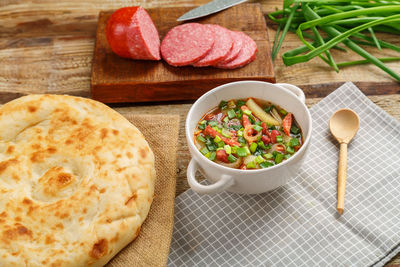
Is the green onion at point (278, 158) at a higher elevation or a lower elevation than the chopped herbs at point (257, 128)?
lower

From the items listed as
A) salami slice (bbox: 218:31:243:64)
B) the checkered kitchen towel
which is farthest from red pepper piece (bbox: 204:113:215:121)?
salami slice (bbox: 218:31:243:64)

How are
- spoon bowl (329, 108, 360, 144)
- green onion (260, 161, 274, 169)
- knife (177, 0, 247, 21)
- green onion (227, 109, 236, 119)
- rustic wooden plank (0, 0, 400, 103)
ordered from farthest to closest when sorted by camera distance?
knife (177, 0, 247, 21) < rustic wooden plank (0, 0, 400, 103) < spoon bowl (329, 108, 360, 144) < green onion (227, 109, 236, 119) < green onion (260, 161, 274, 169)

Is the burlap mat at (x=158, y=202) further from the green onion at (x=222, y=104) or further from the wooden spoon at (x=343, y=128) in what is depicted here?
the wooden spoon at (x=343, y=128)

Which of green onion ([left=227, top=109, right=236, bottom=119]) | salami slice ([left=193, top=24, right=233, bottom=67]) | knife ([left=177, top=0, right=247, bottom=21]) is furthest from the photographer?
knife ([left=177, top=0, right=247, bottom=21])

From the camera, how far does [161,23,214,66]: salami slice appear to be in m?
3.20

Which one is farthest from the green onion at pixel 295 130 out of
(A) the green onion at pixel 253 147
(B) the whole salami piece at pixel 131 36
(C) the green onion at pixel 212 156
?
(B) the whole salami piece at pixel 131 36

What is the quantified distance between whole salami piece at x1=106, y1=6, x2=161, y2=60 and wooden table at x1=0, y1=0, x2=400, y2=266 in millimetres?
363

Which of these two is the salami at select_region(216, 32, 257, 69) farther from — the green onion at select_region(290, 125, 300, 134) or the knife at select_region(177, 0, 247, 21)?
the green onion at select_region(290, 125, 300, 134)

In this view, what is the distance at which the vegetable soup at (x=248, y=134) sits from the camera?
7.74 feet

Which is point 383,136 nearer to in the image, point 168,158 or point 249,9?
point 168,158

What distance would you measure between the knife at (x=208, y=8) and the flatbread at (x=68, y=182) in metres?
1.44

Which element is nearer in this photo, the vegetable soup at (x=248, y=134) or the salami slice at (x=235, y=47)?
the vegetable soup at (x=248, y=134)

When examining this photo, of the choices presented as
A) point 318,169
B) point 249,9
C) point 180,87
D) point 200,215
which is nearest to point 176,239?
point 200,215

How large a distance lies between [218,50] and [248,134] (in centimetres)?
96
